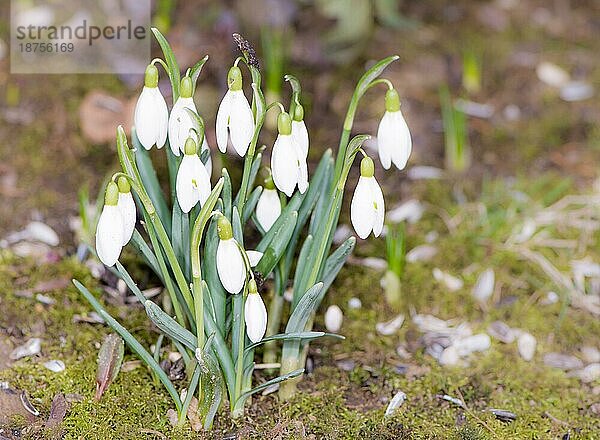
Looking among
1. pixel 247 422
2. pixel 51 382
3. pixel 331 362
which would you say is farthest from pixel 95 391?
pixel 331 362

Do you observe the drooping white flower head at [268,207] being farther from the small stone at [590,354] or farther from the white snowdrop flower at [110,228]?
the small stone at [590,354]

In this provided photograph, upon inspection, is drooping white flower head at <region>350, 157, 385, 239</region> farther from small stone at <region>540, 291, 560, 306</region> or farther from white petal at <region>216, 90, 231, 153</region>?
small stone at <region>540, 291, 560, 306</region>

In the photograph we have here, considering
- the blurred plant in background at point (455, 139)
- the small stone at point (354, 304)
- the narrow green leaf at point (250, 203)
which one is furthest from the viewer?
the blurred plant in background at point (455, 139)

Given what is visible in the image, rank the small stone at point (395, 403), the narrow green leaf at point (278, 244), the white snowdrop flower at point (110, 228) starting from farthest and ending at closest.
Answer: the small stone at point (395, 403) → the narrow green leaf at point (278, 244) → the white snowdrop flower at point (110, 228)

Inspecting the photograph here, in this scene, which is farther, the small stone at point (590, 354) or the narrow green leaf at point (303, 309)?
the small stone at point (590, 354)

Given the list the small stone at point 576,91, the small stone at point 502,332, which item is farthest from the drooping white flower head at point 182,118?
the small stone at point 576,91

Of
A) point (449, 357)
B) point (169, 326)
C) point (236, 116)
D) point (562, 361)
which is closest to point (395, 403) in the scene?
point (449, 357)

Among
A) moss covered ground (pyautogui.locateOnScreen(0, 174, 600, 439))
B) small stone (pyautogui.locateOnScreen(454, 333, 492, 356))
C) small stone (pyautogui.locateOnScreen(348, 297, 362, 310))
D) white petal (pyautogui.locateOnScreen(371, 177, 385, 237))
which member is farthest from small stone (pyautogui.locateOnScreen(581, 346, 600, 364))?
white petal (pyautogui.locateOnScreen(371, 177, 385, 237))
